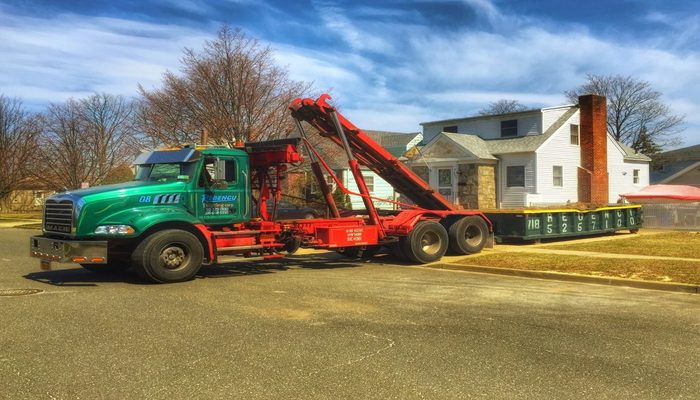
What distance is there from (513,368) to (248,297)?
4.77 meters

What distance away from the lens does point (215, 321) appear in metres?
7.24

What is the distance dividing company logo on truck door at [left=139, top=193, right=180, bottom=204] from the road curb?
6.00m

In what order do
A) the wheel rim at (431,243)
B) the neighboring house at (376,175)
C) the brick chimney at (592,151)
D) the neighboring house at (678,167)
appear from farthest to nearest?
1. the neighboring house at (678,167)
2. the neighboring house at (376,175)
3. the brick chimney at (592,151)
4. the wheel rim at (431,243)

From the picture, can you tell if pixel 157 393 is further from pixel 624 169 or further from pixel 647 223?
pixel 624 169

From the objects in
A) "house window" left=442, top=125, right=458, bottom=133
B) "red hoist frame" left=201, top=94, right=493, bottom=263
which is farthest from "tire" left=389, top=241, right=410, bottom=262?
"house window" left=442, top=125, right=458, bottom=133

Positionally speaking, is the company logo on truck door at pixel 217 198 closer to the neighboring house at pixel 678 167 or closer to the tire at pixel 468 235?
the tire at pixel 468 235

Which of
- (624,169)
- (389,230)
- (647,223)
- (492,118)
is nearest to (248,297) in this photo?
(389,230)

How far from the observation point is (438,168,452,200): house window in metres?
30.4

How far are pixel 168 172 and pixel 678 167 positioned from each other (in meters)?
43.5

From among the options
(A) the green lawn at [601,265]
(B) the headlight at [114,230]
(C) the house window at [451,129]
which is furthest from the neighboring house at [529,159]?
(B) the headlight at [114,230]

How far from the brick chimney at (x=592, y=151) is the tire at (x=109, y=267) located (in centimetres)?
2470

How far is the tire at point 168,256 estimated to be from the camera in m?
10.1

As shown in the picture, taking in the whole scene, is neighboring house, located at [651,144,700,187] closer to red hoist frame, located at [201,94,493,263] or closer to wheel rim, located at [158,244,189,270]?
red hoist frame, located at [201,94,493,263]

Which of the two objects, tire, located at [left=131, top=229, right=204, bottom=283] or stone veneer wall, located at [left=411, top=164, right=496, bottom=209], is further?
stone veneer wall, located at [left=411, top=164, right=496, bottom=209]
